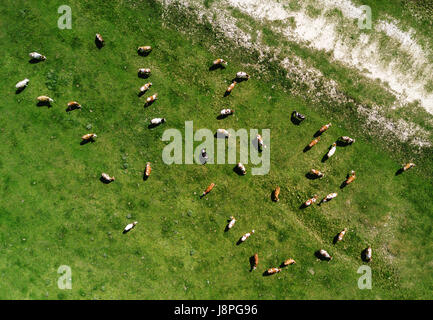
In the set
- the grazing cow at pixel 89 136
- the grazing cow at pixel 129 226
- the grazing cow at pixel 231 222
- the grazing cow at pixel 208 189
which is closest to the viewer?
the grazing cow at pixel 129 226

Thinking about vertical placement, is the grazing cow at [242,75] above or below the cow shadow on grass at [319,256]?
above

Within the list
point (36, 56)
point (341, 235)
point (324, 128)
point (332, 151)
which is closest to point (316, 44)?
point (324, 128)

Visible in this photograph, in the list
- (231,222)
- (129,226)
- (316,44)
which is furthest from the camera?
(316,44)

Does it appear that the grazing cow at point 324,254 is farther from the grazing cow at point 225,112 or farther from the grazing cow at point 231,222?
the grazing cow at point 225,112

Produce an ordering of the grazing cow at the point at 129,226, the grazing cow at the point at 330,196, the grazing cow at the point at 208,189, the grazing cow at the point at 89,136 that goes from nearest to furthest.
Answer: the grazing cow at the point at 129,226
the grazing cow at the point at 89,136
the grazing cow at the point at 208,189
the grazing cow at the point at 330,196

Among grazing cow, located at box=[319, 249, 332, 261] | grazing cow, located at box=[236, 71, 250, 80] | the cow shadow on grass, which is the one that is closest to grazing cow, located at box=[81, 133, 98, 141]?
grazing cow, located at box=[236, 71, 250, 80]

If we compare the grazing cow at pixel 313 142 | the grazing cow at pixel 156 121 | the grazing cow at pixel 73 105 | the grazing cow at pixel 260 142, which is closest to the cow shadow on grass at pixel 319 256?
the grazing cow at pixel 313 142

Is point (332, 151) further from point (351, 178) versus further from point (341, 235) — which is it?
point (341, 235)
